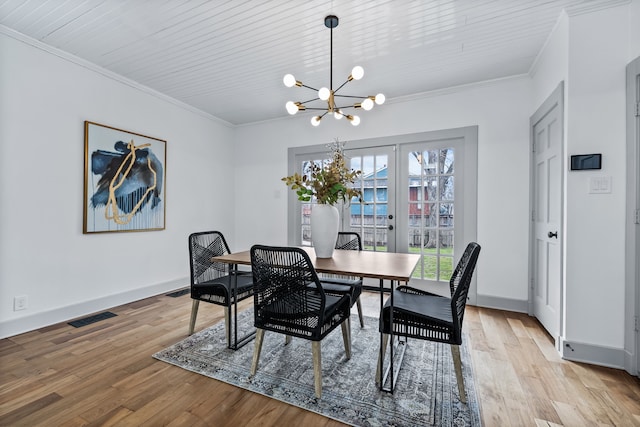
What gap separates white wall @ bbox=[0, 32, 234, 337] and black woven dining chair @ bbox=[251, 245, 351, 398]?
2.37 meters

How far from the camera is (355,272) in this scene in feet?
5.78

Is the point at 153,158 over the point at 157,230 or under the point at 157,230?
over

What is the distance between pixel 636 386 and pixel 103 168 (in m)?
4.86

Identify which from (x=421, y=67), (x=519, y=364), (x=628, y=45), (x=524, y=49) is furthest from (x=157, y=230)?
(x=628, y=45)

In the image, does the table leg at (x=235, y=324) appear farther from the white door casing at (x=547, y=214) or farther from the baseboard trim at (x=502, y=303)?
the baseboard trim at (x=502, y=303)

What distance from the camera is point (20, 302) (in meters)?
2.60

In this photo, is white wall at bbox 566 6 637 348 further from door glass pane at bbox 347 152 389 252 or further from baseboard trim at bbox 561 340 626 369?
door glass pane at bbox 347 152 389 252

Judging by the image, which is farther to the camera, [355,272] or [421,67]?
[421,67]

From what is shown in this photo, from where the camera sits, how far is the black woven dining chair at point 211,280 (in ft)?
7.74

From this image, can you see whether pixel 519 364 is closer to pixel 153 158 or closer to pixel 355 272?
pixel 355 272

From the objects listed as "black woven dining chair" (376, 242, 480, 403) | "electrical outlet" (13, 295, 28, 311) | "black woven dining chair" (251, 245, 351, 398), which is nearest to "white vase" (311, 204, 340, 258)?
"black woven dining chair" (251, 245, 351, 398)

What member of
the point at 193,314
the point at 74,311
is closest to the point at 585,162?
the point at 193,314

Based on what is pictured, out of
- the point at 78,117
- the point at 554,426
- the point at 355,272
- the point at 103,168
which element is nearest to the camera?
the point at 554,426

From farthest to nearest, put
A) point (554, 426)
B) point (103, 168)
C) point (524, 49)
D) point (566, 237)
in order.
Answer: point (103, 168), point (524, 49), point (566, 237), point (554, 426)
